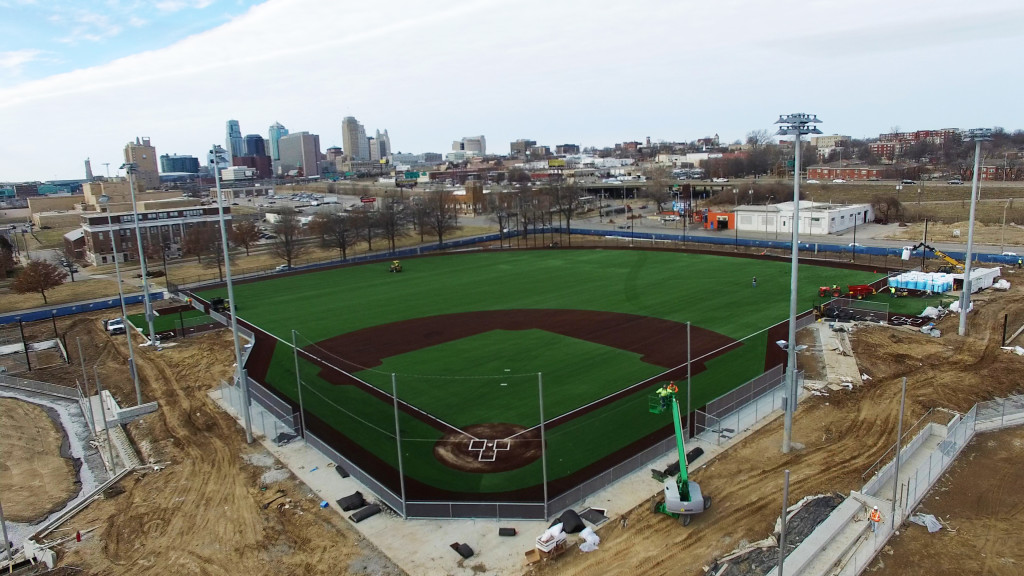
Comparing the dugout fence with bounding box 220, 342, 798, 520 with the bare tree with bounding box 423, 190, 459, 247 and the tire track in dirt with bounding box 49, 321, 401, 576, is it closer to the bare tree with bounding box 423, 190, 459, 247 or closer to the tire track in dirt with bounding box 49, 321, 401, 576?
the tire track in dirt with bounding box 49, 321, 401, 576

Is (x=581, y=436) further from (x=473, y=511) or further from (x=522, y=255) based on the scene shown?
(x=522, y=255)

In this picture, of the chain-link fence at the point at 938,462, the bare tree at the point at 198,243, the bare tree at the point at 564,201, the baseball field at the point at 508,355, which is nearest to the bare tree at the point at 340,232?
the baseball field at the point at 508,355

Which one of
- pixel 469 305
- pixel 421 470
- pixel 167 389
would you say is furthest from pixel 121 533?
pixel 469 305

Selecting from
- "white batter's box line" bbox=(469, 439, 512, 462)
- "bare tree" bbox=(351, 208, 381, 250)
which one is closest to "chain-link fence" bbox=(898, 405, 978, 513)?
"white batter's box line" bbox=(469, 439, 512, 462)

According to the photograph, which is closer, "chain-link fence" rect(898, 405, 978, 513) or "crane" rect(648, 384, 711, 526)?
"crane" rect(648, 384, 711, 526)

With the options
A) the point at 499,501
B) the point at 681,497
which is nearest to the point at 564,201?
the point at 499,501

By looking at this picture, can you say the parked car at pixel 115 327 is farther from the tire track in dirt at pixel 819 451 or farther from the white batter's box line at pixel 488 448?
the tire track in dirt at pixel 819 451

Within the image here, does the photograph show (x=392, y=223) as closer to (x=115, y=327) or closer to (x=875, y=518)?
(x=115, y=327)
